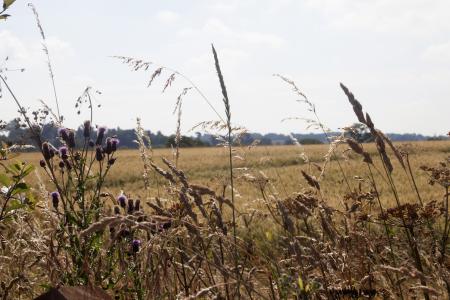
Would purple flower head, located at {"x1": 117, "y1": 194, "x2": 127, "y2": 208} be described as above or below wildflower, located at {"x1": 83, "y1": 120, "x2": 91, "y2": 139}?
below

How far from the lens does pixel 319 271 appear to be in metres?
2.34

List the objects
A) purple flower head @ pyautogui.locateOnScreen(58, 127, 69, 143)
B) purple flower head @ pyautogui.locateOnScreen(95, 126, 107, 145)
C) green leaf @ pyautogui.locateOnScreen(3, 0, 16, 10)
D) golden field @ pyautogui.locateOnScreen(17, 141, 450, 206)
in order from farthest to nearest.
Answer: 1. golden field @ pyautogui.locateOnScreen(17, 141, 450, 206)
2. purple flower head @ pyautogui.locateOnScreen(95, 126, 107, 145)
3. purple flower head @ pyautogui.locateOnScreen(58, 127, 69, 143)
4. green leaf @ pyautogui.locateOnScreen(3, 0, 16, 10)

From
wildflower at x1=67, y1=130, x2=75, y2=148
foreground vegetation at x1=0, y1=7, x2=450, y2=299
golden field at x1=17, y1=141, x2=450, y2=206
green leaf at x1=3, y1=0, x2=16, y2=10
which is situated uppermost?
green leaf at x1=3, y1=0, x2=16, y2=10

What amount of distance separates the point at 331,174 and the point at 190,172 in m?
8.69

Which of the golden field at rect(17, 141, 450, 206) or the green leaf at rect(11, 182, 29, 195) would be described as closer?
the green leaf at rect(11, 182, 29, 195)

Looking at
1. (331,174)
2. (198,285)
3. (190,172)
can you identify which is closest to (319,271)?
(198,285)

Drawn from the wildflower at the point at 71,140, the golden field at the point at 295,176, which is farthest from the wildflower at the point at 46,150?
the golden field at the point at 295,176

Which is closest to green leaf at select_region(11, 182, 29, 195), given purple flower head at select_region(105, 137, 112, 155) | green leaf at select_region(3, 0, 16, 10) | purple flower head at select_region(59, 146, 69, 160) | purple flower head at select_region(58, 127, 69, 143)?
purple flower head at select_region(59, 146, 69, 160)

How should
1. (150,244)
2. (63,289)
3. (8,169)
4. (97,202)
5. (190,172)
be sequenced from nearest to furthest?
1. (63,289)
2. (150,244)
3. (97,202)
4. (8,169)
5. (190,172)

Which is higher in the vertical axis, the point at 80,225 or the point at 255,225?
the point at 80,225

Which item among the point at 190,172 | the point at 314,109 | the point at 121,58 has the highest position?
the point at 121,58

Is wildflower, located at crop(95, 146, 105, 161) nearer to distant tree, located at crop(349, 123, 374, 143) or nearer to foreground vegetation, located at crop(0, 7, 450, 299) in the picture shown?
foreground vegetation, located at crop(0, 7, 450, 299)

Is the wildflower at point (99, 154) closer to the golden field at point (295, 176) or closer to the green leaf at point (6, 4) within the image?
the golden field at point (295, 176)

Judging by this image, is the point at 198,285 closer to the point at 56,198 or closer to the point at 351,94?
the point at 56,198
